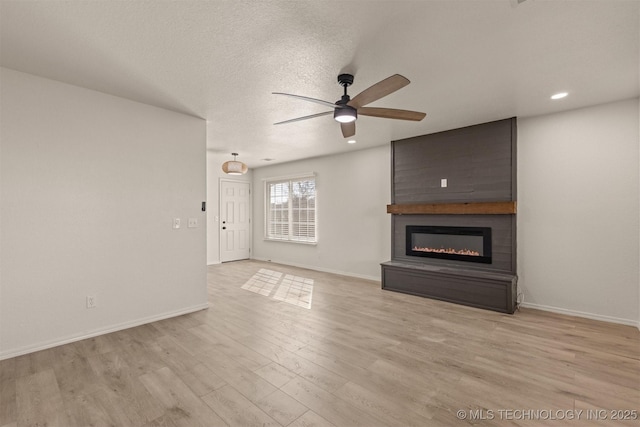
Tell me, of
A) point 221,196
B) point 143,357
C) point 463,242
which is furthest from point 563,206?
point 221,196

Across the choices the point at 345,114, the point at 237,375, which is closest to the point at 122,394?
the point at 237,375

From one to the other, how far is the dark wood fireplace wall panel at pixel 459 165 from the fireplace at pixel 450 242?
1.60 ft

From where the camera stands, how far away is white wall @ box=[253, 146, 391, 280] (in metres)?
5.69

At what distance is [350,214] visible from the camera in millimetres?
6148

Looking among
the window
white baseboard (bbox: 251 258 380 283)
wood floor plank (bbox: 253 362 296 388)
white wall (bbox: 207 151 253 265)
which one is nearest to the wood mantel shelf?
white baseboard (bbox: 251 258 380 283)

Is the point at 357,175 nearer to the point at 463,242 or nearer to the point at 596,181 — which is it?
the point at 463,242

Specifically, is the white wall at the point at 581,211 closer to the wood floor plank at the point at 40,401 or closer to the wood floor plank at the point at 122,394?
the wood floor plank at the point at 122,394

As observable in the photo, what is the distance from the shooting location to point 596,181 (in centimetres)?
361

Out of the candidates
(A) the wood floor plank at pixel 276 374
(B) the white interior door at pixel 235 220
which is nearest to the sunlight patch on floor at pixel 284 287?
(A) the wood floor plank at pixel 276 374

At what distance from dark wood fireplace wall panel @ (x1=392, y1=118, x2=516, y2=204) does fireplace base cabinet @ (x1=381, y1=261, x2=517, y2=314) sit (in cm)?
113

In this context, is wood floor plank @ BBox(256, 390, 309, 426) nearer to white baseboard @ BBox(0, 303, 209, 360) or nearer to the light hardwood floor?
the light hardwood floor

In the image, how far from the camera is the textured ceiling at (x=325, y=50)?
1909mm

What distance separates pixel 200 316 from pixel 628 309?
522cm

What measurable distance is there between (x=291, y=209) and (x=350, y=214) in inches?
74.4
